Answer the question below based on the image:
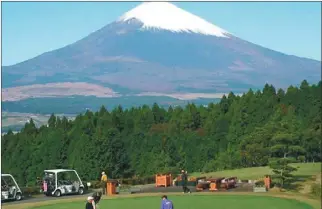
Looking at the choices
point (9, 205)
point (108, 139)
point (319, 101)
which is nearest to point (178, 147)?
point (108, 139)

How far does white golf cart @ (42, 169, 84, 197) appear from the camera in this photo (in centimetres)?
3089

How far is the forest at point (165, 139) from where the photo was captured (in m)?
57.3

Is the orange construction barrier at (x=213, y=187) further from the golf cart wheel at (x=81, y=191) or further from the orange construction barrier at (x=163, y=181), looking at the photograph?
the golf cart wheel at (x=81, y=191)

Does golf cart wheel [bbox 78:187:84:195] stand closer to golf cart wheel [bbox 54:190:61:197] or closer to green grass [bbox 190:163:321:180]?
golf cart wheel [bbox 54:190:61:197]

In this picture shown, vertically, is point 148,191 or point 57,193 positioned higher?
point 57,193

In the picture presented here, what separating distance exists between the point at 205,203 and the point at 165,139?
40041 mm

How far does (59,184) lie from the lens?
31016 mm

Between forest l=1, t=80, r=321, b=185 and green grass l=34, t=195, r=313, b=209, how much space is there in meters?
17.6

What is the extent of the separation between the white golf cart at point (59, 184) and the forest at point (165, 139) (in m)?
18.2

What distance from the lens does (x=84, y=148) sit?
6488cm

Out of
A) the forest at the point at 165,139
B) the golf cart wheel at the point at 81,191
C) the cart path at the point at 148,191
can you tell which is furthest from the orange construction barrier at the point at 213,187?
the forest at the point at 165,139

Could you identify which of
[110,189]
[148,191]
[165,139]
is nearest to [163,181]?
[148,191]

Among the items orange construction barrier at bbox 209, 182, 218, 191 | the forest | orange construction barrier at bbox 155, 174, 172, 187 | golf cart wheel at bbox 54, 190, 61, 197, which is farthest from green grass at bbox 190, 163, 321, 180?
golf cart wheel at bbox 54, 190, 61, 197

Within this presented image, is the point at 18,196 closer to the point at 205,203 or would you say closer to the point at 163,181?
the point at 205,203
